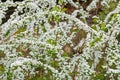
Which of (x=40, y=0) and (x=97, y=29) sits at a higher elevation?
(x=40, y=0)

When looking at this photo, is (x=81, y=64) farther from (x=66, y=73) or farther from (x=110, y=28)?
(x=110, y=28)

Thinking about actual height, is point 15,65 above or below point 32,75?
above

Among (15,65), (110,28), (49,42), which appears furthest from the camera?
(110,28)

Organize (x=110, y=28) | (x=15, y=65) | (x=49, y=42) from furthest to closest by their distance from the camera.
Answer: (x=110, y=28) → (x=49, y=42) → (x=15, y=65)

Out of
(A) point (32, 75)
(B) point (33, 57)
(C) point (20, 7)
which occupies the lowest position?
(A) point (32, 75)

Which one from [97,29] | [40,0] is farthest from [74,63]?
[40,0]

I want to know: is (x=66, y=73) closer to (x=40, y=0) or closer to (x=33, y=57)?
(x=33, y=57)

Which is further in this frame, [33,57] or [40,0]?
[40,0]

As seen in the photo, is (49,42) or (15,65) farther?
(49,42)

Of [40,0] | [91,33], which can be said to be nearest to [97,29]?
[91,33]
